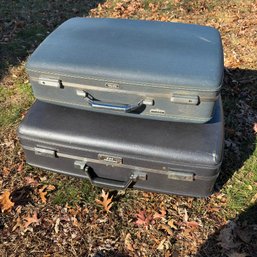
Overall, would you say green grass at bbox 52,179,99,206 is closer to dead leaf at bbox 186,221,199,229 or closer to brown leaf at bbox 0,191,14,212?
brown leaf at bbox 0,191,14,212

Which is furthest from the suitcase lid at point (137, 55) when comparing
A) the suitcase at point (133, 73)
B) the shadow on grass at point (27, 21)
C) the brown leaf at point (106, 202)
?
the shadow on grass at point (27, 21)

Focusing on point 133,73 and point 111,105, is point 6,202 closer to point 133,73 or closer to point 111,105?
point 111,105

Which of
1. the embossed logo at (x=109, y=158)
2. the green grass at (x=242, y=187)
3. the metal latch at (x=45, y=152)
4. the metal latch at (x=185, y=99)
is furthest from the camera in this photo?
the green grass at (x=242, y=187)

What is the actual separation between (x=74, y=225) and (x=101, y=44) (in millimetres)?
1419

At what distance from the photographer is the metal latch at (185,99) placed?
7.86 feet

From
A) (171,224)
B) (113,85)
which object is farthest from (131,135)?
(171,224)

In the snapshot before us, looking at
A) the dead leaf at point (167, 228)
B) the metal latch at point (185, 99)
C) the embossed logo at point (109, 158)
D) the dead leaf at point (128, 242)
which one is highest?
the metal latch at point (185, 99)

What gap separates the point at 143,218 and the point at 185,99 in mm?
1077

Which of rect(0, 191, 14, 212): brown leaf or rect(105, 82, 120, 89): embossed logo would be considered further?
rect(0, 191, 14, 212): brown leaf

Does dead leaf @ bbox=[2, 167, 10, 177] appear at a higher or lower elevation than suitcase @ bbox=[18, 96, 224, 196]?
lower

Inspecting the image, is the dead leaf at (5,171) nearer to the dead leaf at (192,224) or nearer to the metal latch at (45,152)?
the metal latch at (45,152)

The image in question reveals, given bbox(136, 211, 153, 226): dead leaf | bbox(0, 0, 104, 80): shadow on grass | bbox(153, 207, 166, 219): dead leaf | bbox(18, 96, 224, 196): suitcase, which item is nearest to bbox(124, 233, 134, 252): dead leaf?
bbox(136, 211, 153, 226): dead leaf

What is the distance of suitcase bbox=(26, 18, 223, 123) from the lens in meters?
2.41

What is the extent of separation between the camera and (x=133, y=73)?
244 cm
